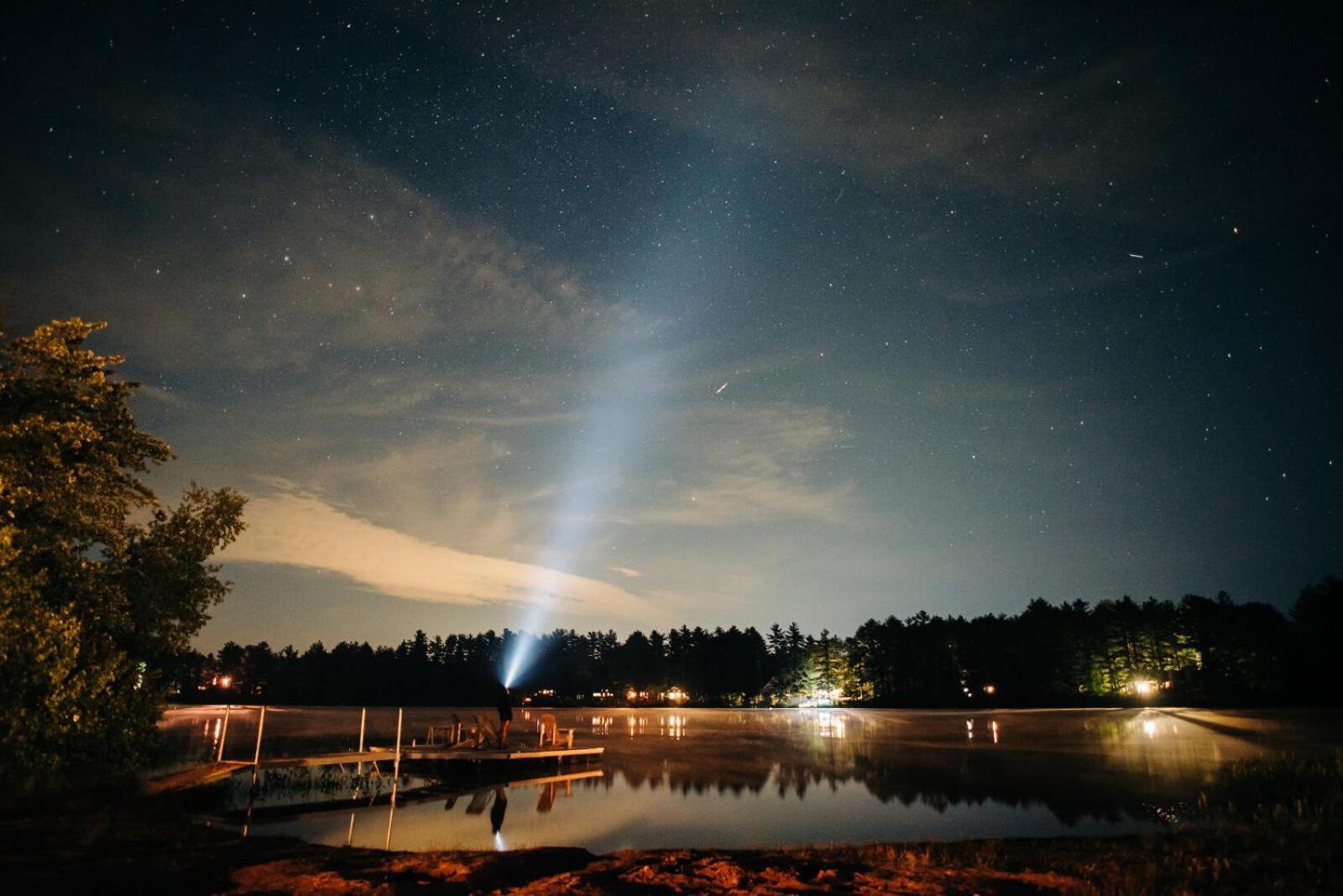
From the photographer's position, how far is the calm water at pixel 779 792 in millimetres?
20594

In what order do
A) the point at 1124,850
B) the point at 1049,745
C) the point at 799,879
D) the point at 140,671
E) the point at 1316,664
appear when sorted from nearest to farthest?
the point at 799,879, the point at 1124,850, the point at 140,671, the point at 1049,745, the point at 1316,664

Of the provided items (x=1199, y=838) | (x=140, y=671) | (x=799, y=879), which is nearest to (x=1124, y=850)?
(x=1199, y=838)

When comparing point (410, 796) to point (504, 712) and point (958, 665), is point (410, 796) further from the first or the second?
point (958, 665)

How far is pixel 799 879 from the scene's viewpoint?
40.9ft

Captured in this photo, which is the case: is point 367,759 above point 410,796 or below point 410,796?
above

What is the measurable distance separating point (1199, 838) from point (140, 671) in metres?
28.2

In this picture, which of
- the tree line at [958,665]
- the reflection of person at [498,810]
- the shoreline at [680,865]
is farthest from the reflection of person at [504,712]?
the tree line at [958,665]

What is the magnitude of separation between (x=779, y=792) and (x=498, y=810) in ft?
35.7

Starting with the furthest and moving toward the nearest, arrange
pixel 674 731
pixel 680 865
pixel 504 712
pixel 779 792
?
pixel 674 731, pixel 504 712, pixel 779 792, pixel 680 865

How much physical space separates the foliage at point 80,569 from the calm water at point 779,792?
5.76 meters

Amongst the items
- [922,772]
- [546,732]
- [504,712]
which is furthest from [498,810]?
[922,772]

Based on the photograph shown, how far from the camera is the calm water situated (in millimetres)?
20594

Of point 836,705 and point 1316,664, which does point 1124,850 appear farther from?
point 836,705

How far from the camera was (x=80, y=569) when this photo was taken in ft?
65.7
